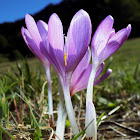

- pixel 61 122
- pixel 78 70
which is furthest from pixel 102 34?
pixel 61 122

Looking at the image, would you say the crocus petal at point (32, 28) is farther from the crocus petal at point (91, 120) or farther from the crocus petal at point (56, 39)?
the crocus petal at point (91, 120)

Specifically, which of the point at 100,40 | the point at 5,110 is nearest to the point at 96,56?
the point at 100,40

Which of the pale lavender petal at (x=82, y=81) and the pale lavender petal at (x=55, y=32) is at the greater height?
the pale lavender petal at (x=55, y=32)

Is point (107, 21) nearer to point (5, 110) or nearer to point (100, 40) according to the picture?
point (100, 40)

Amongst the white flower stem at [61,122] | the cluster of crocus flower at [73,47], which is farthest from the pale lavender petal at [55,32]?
the white flower stem at [61,122]

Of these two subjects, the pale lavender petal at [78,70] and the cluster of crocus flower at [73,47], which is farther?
the pale lavender petal at [78,70]

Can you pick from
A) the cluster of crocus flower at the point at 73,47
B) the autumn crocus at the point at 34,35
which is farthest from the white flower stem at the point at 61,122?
the autumn crocus at the point at 34,35

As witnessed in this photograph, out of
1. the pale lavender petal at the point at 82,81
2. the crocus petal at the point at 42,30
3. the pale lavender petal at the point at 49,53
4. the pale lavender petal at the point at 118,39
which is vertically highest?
the crocus petal at the point at 42,30
